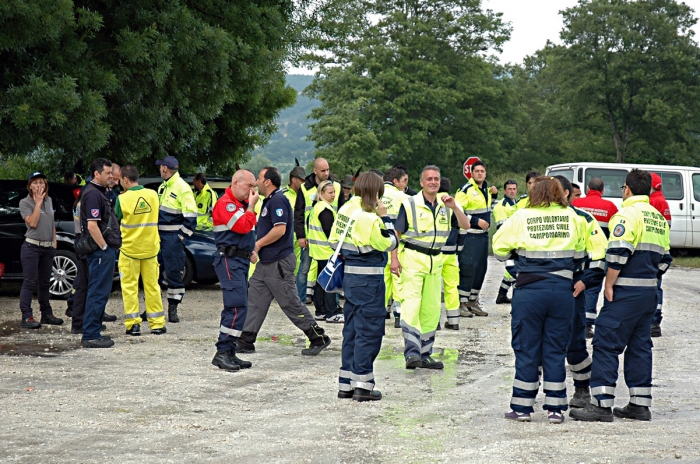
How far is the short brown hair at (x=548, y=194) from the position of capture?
23.0ft

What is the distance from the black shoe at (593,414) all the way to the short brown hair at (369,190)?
2354 millimetres

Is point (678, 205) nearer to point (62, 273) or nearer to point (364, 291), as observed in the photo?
point (62, 273)

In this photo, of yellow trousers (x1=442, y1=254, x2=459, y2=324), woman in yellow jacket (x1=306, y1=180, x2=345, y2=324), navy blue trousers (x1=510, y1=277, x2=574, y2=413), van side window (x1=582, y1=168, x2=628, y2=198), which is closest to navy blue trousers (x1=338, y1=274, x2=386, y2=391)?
navy blue trousers (x1=510, y1=277, x2=574, y2=413)

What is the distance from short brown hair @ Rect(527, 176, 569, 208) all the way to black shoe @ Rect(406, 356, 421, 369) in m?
2.48

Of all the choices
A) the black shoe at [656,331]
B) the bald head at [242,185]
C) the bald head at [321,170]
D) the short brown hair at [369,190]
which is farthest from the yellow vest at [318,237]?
the short brown hair at [369,190]

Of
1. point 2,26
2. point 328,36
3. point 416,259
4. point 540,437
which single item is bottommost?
point 540,437

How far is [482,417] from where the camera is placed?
7.06 meters

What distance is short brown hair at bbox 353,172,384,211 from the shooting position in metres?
7.78

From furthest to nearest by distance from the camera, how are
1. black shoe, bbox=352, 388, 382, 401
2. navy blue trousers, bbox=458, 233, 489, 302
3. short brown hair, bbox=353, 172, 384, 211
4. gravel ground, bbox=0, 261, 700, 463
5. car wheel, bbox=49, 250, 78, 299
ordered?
car wheel, bbox=49, 250, 78, 299 < navy blue trousers, bbox=458, 233, 489, 302 < short brown hair, bbox=353, 172, 384, 211 < black shoe, bbox=352, 388, 382, 401 < gravel ground, bbox=0, 261, 700, 463

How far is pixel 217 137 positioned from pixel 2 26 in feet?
26.0

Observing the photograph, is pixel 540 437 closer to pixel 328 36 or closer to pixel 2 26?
pixel 2 26

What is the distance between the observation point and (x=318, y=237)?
12.2 metres

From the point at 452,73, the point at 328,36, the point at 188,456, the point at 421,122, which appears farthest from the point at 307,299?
the point at 452,73

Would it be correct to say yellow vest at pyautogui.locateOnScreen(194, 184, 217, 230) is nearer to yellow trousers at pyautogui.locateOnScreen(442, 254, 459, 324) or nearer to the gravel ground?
the gravel ground
